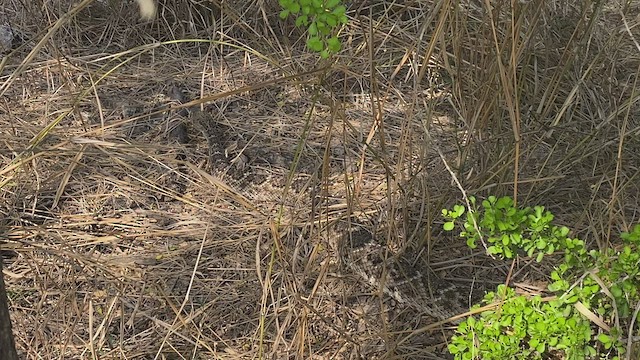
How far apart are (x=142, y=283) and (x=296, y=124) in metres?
1.12

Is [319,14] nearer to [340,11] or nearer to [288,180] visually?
[340,11]

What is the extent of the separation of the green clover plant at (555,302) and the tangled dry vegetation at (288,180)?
178 mm

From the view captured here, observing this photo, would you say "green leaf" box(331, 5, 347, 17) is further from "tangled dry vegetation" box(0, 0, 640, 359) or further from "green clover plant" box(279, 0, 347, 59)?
"tangled dry vegetation" box(0, 0, 640, 359)

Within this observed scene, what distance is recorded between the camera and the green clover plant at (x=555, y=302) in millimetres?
1703

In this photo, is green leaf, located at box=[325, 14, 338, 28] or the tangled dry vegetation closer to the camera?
green leaf, located at box=[325, 14, 338, 28]

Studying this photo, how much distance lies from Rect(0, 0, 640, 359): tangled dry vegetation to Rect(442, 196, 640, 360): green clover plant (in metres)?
0.18

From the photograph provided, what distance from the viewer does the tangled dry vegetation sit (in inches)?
82.1

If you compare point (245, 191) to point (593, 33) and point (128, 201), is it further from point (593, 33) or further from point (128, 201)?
point (593, 33)

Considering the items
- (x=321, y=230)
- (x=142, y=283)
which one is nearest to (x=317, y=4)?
(x=321, y=230)

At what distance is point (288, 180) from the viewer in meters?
1.91

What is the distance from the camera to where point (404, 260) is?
7.62ft

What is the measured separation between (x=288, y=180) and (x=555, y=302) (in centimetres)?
76

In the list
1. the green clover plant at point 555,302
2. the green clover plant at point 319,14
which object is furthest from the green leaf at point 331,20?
the green clover plant at point 555,302

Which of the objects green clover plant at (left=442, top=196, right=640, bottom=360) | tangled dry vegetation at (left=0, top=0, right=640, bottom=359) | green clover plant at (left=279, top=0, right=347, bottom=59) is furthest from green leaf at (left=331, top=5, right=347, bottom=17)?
green clover plant at (left=442, top=196, right=640, bottom=360)
